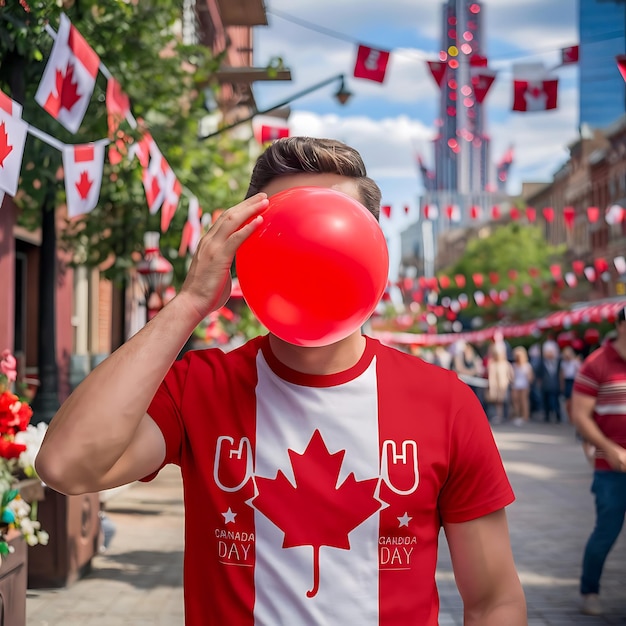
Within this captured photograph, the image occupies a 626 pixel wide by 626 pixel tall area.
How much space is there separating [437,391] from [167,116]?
985cm

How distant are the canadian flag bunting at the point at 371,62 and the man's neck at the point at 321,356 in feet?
33.9

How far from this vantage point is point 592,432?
19.5 ft

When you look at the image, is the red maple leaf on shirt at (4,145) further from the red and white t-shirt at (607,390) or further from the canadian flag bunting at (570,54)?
the canadian flag bunting at (570,54)

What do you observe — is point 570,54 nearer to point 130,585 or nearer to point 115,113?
point 115,113

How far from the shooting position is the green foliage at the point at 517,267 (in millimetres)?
55906

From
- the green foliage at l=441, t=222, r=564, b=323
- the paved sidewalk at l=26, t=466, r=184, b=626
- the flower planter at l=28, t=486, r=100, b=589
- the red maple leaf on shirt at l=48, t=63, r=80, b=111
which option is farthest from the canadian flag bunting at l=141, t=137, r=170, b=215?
the green foliage at l=441, t=222, r=564, b=323

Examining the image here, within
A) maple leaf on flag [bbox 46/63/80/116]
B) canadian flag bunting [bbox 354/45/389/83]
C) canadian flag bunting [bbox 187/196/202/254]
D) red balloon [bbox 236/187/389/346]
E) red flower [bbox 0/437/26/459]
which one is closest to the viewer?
red balloon [bbox 236/187/389/346]

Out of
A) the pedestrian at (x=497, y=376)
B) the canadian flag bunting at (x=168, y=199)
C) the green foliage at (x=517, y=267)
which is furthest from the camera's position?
the green foliage at (x=517, y=267)

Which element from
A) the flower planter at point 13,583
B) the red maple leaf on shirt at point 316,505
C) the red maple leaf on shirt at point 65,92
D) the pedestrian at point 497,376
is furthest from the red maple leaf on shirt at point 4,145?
the pedestrian at point 497,376

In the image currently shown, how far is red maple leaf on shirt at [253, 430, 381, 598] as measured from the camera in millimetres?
1861

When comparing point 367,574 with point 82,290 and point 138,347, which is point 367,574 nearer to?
point 138,347

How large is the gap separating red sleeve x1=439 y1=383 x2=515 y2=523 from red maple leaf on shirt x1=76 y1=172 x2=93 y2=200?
5.31 metres

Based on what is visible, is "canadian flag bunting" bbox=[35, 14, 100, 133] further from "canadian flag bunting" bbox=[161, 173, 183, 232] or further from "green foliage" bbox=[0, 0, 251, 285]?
"canadian flag bunting" bbox=[161, 173, 183, 232]

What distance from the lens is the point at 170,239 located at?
11.5m
